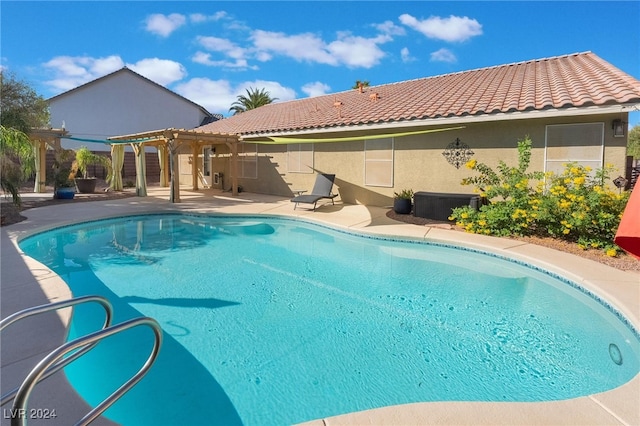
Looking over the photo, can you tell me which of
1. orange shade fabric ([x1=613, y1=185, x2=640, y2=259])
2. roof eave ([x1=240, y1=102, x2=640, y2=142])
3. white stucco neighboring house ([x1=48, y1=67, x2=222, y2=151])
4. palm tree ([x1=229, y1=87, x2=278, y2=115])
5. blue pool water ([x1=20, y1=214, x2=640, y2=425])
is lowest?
blue pool water ([x1=20, y1=214, x2=640, y2=425])

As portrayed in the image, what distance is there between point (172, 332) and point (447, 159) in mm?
10446

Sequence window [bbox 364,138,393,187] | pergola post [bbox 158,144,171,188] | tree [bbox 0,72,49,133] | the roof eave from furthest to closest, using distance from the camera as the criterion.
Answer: pergola post [bbox 158,144,171,188] < tree [bbox 0,72,49,133] < window [bbox 364,138,393,187] < the roof eave

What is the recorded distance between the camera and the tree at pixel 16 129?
998 centimetres

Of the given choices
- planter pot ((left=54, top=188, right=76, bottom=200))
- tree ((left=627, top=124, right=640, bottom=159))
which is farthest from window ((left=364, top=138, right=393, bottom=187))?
tree ((left=627, top=124, right=640, bottom=159))

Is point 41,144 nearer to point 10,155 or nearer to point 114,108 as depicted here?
point 10,155

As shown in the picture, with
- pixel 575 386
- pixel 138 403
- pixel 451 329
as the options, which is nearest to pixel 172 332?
pixel 138 403

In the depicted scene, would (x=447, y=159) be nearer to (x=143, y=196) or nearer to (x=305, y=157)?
(x=305, y=157)

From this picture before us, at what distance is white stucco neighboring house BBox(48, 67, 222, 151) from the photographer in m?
29.1

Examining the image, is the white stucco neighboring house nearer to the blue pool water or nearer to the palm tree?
the palm tree

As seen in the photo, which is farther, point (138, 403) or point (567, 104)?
point (567, 104)

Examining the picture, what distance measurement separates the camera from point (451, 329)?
529 centimetres

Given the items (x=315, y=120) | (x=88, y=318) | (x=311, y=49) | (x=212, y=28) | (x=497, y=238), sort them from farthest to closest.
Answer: (x=311, y=49) → (x=212, y=28) → (x=315, y=120) → (x=497, y=238) → (x=88, y=318)

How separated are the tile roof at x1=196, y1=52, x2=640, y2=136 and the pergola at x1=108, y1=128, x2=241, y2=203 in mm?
1760

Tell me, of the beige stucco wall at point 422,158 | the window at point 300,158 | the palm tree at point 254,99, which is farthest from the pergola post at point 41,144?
the palm tree at point 254,99
